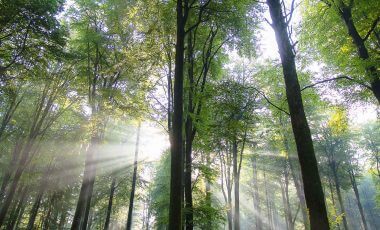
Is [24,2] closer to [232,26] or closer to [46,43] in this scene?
[46,43]

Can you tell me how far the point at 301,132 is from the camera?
5246 millimetres

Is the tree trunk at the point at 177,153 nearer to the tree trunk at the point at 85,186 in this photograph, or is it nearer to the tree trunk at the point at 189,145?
the tree trunk at the point at 189,145

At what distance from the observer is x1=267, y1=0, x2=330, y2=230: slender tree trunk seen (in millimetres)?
4594

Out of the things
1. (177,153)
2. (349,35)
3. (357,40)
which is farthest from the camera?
(349,35)

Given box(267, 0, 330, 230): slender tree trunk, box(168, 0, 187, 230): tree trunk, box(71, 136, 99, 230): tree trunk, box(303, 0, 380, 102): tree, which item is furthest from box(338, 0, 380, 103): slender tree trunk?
box(71, 136, 99, 230): tree trunk

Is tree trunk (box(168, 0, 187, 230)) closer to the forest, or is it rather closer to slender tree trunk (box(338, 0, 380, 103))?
the forest

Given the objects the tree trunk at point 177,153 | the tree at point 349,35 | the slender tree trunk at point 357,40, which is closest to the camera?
the tree trunk at point 177,153

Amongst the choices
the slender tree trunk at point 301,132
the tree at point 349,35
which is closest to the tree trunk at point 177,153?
the slender tree trunk at point 301,132

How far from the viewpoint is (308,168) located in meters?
4.96

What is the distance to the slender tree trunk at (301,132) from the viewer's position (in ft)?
15.1

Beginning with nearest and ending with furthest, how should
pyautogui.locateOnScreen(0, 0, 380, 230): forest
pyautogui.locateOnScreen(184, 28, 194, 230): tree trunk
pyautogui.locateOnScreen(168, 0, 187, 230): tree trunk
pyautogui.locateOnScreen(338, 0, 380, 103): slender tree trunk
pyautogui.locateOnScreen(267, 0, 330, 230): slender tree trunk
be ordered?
pyautogui.locateOnScreen(267, 0, 330, 230): slender tree trunk, pyautogui.locateOnScreen(168, 0, 187, 230): tree trunk, pyautogui.locateOnScreen(0, 0, 380, 230): forest, pyautogui.locateOnScreen(338, 0, 380, 103): slender tree trunk, pyautogui.locateOnScreen(184, 28, 194, 230): tree trunk

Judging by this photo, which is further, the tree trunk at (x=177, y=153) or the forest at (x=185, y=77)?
the forest at (x=185, y=77)

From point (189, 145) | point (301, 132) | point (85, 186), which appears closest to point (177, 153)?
point (301, 132)

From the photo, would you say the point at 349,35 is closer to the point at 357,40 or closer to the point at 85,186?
the point at 357,40
